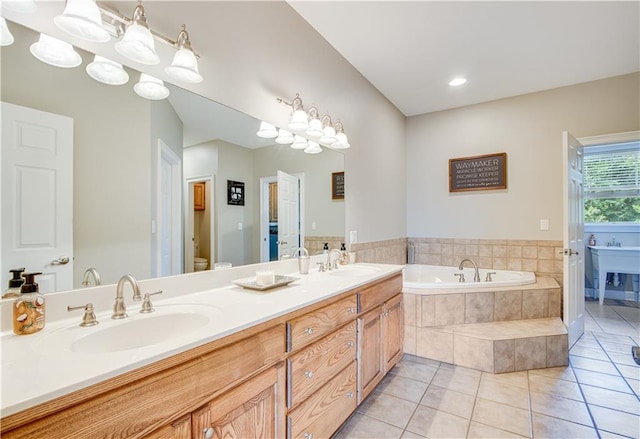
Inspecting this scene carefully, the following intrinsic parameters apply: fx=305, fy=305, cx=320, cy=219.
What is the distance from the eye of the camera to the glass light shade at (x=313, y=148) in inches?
91.8

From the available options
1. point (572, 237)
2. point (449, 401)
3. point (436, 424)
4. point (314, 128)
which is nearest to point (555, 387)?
point (449, 401)

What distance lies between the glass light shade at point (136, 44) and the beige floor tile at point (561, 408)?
9.15 ft

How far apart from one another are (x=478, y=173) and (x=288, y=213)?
105 inches

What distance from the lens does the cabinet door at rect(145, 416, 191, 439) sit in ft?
2.57

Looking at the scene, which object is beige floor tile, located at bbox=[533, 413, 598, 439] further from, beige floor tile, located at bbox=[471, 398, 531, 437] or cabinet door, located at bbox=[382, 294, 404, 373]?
cabinet door, located at bbox=[382, 294, 404, 373]

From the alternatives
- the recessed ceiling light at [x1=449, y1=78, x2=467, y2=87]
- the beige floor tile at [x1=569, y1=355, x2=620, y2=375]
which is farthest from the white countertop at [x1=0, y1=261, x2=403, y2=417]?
the recessed ceiling light at [x1=449, y1=78, x2=467, y2=87]

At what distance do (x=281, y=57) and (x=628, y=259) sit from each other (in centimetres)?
494

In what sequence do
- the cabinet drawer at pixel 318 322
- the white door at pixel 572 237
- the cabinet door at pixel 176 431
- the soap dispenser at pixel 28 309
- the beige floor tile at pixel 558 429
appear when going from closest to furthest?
the cabinet door at pixel 176 431
the soap dispenser at pixel 28 309
the cabinet drawer at pixel 318 322
the beige floor tile at pixel 558 429
the white door at pixel 572 237

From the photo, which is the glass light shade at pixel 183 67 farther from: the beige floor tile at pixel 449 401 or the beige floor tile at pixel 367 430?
the beige floor tile at pixel 449 401

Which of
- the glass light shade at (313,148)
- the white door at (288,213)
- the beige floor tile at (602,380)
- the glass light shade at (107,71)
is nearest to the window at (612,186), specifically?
the beige floor tile at (602,380)

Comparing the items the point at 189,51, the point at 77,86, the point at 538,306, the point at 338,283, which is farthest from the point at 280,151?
the point at 538,306

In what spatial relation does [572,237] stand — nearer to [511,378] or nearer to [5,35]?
[511,378]

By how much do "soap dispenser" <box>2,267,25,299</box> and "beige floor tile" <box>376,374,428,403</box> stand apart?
2.04 m

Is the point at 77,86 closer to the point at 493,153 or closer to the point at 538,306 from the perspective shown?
the point at 538,306
